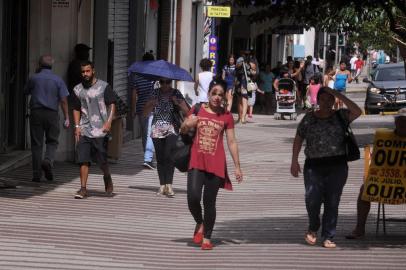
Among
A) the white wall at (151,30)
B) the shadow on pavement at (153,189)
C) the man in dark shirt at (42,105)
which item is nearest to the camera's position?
the man in dark shirt at (42,105)

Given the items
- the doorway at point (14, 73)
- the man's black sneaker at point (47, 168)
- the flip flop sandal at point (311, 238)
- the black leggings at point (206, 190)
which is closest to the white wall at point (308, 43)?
the doorway at point (14, 73)

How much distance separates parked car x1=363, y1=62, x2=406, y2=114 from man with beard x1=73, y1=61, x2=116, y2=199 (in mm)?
20379

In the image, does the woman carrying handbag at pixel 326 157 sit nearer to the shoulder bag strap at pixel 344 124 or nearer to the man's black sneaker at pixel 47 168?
the shoulder bag strap at pixel 344 124

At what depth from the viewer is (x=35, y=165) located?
1540 cm

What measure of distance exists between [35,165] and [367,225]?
5.00 meters

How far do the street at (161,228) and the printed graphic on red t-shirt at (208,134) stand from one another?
1013mm

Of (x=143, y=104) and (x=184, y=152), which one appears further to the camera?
(x=143, y=104)

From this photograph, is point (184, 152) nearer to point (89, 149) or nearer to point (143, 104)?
point (89, 149)

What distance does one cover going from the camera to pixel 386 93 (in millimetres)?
34469

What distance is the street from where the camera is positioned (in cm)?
1027

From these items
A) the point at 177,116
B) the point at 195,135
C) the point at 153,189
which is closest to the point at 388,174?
the point at 195,135

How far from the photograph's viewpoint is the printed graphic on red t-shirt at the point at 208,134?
437 inches

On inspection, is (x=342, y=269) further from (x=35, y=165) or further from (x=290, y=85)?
(x=290, y=85)

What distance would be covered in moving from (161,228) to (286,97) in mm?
20045
